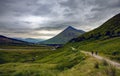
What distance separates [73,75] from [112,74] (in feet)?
58.6

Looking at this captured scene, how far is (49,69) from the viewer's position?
381 ft

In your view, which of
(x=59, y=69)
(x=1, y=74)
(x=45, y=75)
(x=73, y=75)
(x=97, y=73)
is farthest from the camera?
(x=1, y=74)

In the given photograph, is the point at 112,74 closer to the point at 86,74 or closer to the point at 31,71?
the point at 86,74

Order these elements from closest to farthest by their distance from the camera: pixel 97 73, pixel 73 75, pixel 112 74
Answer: pixel 112 74
pixel 97 73
pixel 73 75

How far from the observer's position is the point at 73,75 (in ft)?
240

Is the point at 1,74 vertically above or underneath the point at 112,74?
underneath

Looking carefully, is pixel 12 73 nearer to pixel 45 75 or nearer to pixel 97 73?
pixel 45 75

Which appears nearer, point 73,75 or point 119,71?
point 119,71

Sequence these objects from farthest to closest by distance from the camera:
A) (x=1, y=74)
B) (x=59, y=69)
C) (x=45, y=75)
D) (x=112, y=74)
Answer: (x=1, y=74), (x=59, y=69), (x=45, y=75), (x=112, y=74)

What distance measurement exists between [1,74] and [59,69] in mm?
32623

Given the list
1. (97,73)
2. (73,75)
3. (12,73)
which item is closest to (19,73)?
(12,73)

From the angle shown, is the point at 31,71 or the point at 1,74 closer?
the point at 31,71

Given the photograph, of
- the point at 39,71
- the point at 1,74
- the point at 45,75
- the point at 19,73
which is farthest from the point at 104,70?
the point at 1,74

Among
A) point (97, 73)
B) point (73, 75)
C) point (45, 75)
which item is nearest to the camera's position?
point (97, 73)
